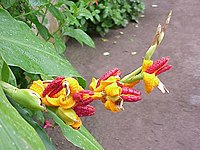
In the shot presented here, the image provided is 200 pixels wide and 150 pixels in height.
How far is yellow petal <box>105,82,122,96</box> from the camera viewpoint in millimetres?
683

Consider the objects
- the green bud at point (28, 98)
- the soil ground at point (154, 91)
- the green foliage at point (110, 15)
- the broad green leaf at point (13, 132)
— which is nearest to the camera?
the broad green leaf at point (13, 132)

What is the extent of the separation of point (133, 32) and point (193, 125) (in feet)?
6.90

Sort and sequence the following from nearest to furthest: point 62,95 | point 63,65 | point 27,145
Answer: point 27,145 → point 62,95 → point 63,65

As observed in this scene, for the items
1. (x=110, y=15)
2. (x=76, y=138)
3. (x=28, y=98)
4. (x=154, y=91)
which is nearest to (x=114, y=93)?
(x=28, y=98)

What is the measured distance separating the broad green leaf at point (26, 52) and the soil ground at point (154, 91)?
6.32 ft

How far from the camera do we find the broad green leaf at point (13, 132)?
1.88ft

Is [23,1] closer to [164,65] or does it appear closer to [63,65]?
[63,65]

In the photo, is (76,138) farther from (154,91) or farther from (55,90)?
(154,91)

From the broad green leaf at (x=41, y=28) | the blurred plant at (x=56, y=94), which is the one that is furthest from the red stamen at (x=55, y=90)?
the broad green leaf at (x=41, y=28)

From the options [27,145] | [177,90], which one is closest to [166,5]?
[177,90]

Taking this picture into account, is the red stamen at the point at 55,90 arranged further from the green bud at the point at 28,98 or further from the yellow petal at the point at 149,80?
the yellow petal at the point at 149,80

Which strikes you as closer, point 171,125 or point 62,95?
point 62,95

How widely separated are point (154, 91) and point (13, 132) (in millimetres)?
3091

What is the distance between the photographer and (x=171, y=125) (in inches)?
124
